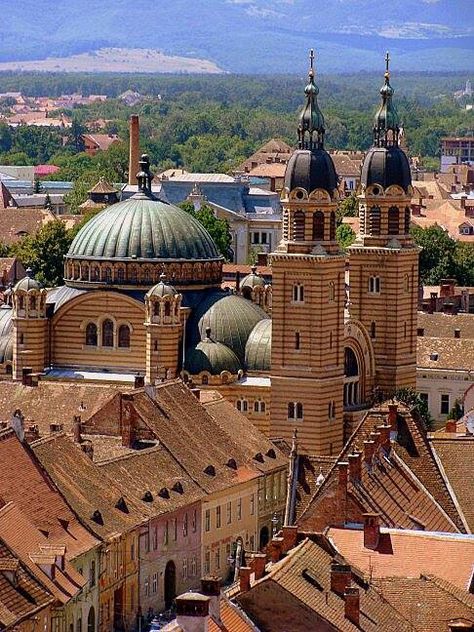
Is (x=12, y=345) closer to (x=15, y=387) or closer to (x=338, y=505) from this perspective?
(x=15, y=387)

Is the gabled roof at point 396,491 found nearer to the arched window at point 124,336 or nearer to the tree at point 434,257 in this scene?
the arched window at point 124,336

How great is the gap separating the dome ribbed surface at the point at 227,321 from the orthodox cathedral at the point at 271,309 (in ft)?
0.18

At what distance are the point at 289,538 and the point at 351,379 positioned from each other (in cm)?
4655

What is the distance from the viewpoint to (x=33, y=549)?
70938 mm

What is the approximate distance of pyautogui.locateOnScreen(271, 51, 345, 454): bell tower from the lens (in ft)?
355

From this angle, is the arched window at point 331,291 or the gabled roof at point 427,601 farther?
the arched window at point 331,291

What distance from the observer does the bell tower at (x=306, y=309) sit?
10819 centimetres

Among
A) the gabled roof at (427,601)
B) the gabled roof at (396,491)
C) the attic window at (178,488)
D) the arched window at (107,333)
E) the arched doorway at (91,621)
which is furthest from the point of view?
the arched window at (107,333)

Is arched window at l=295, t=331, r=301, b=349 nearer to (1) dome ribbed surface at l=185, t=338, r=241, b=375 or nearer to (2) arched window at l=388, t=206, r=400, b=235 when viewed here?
(1) dome ribbed surface at l=185, t=338, r=241, b=375

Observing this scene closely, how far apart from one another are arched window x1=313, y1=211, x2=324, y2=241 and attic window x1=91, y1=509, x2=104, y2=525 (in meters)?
29.1

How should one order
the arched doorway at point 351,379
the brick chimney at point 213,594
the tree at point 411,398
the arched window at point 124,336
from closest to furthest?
the brick chimney at point 213,594 → the tree at point 411,398 → the arched doorway at point 351,379 → the arched window at point 124,336

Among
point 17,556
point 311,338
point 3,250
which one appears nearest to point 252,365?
point 311,338

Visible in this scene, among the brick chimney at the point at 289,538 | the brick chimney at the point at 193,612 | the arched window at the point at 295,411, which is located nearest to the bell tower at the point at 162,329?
the arched window at the point at 295,411

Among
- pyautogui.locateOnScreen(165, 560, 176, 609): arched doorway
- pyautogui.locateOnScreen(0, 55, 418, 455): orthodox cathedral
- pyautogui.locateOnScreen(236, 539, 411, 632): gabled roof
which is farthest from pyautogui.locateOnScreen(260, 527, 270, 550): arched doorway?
pyautogui.locateOnScreen(236, 539, 411, 632): gabled roof
